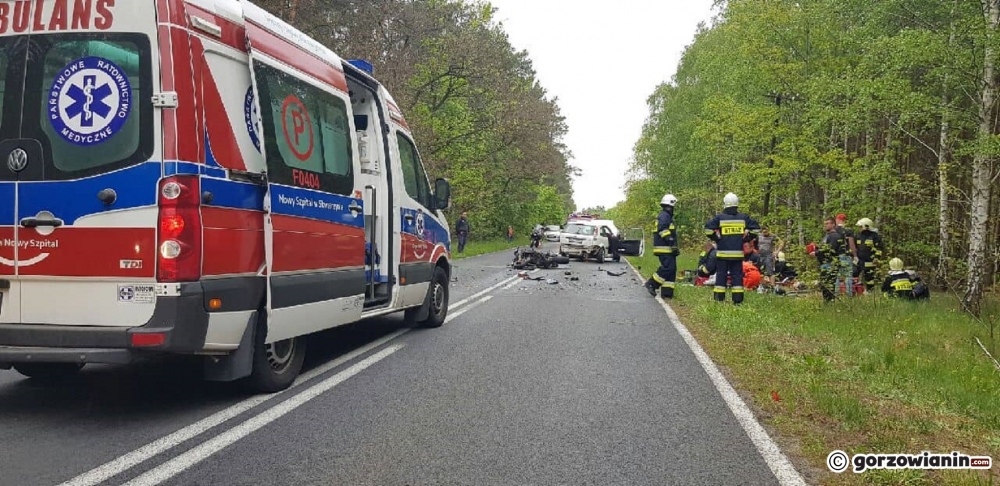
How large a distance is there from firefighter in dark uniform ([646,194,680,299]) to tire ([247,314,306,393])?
7.91m

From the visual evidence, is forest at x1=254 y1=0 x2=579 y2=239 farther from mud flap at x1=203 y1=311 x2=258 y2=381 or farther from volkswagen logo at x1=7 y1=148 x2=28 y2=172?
mud flap at x1=203 y1=311 x2=258 y2=381

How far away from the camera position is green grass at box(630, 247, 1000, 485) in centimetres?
428

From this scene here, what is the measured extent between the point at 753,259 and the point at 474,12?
54.6 ft

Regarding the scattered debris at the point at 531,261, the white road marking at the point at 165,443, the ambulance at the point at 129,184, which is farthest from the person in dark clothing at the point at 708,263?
the ambulance at the point at 129,184

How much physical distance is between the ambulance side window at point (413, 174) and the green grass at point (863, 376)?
373 cm

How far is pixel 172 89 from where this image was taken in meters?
4.26

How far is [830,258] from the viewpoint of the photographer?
12.3 meters

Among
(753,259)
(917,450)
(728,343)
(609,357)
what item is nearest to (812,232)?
(753,259)

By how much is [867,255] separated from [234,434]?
474 inches

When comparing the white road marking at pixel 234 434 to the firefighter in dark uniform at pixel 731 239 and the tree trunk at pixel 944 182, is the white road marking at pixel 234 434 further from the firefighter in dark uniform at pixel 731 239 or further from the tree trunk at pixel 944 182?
the tree trunk at pixel 944 182

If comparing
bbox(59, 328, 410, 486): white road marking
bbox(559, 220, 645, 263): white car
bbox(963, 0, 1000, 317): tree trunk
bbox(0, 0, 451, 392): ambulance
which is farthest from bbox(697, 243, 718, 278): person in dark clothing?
bbox(0, 0, 451, 392): ambulance

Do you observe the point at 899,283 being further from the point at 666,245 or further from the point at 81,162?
the point at 81,162

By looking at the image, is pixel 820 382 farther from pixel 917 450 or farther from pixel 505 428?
pixel 505 428

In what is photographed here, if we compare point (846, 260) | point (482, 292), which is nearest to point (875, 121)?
point (846, 260)
